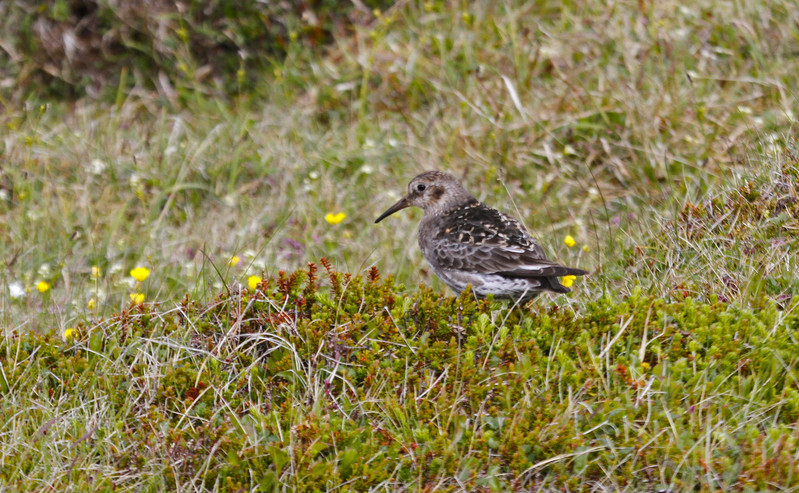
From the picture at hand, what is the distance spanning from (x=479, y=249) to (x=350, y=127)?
3.66m

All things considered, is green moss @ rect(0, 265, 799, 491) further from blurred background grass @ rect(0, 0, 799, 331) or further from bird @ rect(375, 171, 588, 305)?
blurred background grass @ rect(0, 0, 799, 331)

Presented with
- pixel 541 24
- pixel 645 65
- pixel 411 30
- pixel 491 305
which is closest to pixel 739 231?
pixel 491 305

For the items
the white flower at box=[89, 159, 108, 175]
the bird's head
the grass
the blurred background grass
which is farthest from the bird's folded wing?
the white flower at box=[89, 159, 108, 175]

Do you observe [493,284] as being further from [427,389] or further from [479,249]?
[427,389]

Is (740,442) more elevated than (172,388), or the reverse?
(740,442)

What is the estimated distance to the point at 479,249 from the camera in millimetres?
5594

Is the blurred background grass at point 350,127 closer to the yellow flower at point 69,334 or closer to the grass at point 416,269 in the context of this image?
the grass at point 416,269

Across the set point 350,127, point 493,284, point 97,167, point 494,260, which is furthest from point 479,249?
point 97,167

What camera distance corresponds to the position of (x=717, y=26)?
331 inches

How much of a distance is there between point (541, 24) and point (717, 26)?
168cm

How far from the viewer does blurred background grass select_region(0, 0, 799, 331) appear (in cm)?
692

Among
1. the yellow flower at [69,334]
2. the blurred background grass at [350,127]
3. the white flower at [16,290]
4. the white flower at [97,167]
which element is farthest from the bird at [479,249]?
the white flower at [97,167]

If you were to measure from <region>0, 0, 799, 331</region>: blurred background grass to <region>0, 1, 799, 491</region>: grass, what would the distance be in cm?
4

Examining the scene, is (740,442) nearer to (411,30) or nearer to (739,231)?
(739,231)
